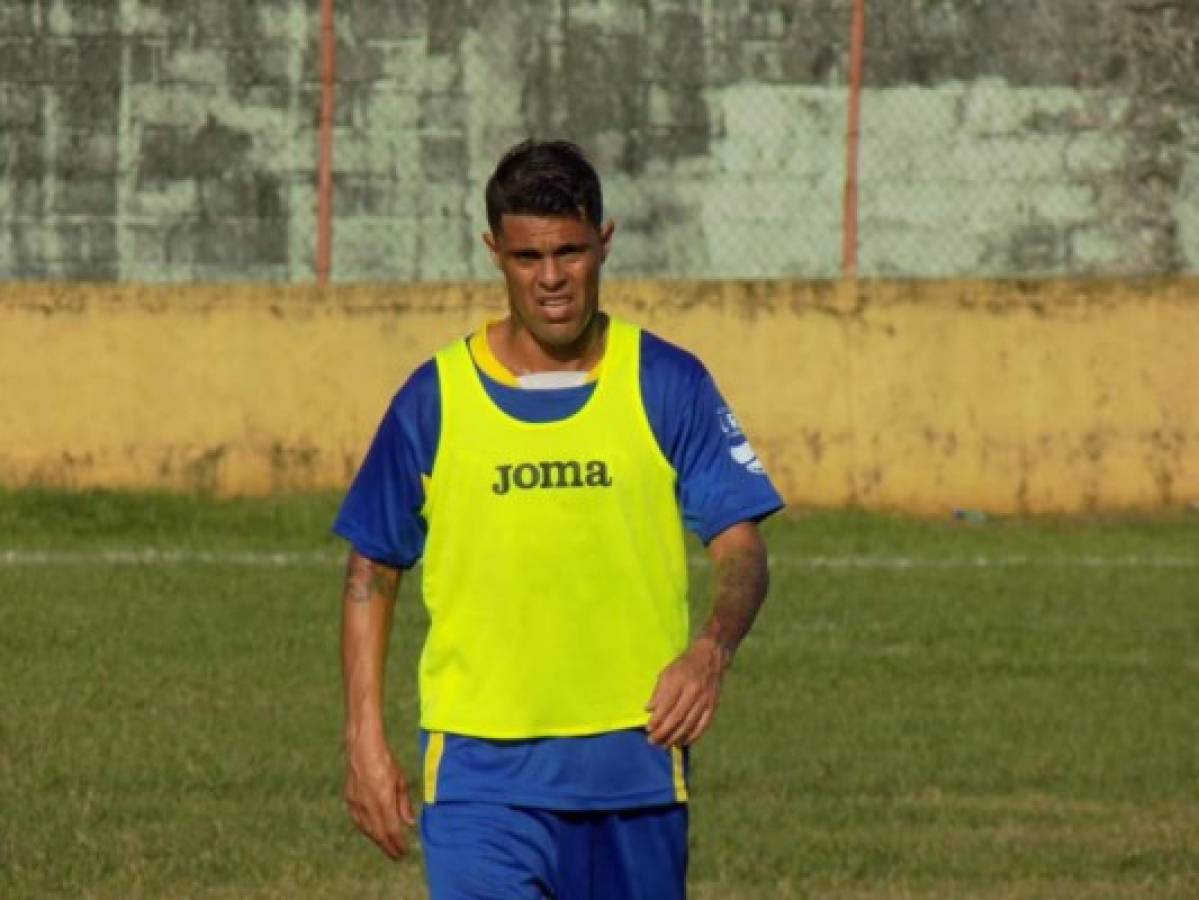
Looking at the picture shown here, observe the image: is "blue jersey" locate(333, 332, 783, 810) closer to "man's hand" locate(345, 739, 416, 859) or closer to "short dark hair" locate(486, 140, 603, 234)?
"man's hand" locate(345, 739, 416, 859)

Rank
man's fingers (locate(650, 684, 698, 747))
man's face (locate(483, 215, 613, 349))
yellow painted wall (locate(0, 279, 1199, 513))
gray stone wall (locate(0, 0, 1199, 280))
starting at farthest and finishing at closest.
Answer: gray stone wall (locate(0, 0, 1199, 280)) → yellow painted wall (locate(0, 279, 1199, 513)) → man's face (locate(483, 215, 613, 349)) → man's fingers (locate(650, 684, 698, 747))

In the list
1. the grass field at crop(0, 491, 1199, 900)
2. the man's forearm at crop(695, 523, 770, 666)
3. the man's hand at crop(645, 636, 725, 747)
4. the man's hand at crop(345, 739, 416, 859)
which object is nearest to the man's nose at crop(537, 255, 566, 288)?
the man's forearm at crop(695, 523, 770, 666)

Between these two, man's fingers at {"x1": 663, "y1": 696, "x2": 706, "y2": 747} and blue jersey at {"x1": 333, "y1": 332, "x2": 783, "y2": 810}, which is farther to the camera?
blue jersey at {"x1": 333, "y1": 332, "x2": 783, "y2": 810}

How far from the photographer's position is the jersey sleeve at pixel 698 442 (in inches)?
238

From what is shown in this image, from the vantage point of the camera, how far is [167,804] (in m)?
10.7

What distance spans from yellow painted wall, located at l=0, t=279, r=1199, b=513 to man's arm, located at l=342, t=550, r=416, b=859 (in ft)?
41.1

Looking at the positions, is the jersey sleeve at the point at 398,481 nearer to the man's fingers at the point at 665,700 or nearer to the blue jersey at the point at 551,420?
the blue jersey at the point at 551,420

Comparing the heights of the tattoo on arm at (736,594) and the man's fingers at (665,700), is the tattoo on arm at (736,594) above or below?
above

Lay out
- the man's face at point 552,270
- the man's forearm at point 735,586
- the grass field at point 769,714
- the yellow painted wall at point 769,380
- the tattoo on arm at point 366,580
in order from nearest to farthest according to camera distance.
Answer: the man's forearm at point 735,586 → the man's face at point 552,270 → the tattoo on arm at point 366,580 → the grass field at point 769,714 → the yellow painted wall at point 769,380

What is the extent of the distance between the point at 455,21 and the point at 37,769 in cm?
923

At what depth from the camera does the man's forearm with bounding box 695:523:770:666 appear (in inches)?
232

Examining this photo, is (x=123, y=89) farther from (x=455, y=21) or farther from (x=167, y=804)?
(x=167, y=804)

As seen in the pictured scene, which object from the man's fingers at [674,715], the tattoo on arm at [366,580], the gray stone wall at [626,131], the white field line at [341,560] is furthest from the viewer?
the gray stone wall at [626,131]

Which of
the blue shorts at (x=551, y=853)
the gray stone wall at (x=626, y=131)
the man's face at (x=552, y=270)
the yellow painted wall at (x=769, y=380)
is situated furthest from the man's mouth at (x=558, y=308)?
the gray stone wall at (x=626, y=131)
